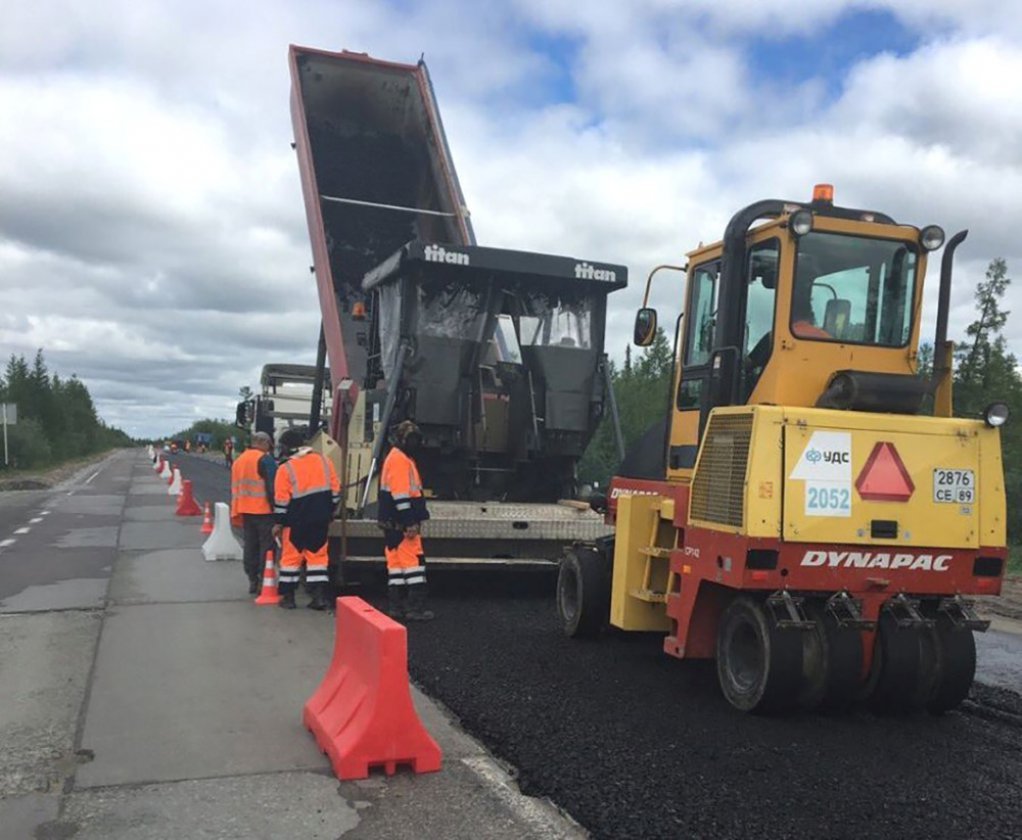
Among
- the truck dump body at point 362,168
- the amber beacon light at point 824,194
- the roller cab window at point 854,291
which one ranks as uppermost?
the truck dump body at point 362,168

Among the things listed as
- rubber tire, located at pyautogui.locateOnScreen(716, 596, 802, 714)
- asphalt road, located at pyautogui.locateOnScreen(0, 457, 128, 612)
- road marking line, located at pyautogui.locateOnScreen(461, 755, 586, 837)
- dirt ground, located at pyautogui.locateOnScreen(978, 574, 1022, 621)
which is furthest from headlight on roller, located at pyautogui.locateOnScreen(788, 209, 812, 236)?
asphalt road, located at pyautogui.locateOnScreen(0, 457, 128, 612)

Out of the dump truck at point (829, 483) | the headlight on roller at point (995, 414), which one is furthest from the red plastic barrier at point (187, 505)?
the headlight on roller at point (995, 414)

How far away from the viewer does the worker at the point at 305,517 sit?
8516 mm

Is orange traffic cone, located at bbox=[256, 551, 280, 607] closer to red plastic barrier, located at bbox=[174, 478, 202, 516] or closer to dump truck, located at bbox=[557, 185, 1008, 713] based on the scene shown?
dump truck, located at bbox=[557, 185, 1008, 713]

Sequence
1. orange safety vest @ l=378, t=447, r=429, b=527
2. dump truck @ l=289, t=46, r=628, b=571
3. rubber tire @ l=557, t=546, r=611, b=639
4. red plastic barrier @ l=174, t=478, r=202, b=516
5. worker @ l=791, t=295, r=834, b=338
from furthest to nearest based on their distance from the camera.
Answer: red plastic barrier @ l=174, t=478, r=202, b=516
dump truck @ l=289, t=46, r=628, b=571
orange safety vest @ l=378, t=447, r=429, b=527
rubber tire @ l=557, t=546, r=611, b=639
worker @ l=791, t=295, r=834, b=338

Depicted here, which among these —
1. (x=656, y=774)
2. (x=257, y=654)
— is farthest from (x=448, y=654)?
(x=656, y=774)

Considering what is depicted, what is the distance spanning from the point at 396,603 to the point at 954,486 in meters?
4.58

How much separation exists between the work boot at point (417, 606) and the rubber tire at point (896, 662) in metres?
3.89

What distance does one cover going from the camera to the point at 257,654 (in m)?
6.93

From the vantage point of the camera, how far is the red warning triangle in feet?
17.1

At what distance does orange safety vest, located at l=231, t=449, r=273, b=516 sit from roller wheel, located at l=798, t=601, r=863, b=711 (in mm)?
5790

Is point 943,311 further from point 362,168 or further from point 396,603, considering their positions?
point 362,168

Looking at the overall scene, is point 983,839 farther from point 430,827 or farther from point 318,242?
point 318,242

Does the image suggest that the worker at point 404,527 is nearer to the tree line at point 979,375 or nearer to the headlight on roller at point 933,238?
the headlight on roller at point 933,238
